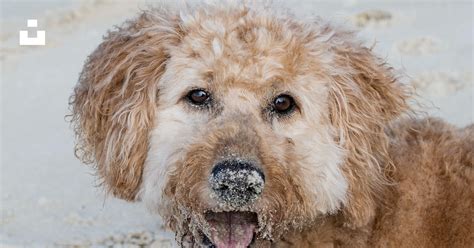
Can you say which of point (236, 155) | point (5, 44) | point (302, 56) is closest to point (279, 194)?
point (236, 155)

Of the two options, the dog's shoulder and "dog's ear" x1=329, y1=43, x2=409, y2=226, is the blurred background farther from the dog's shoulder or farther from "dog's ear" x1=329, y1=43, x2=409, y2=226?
the dog's shoulder

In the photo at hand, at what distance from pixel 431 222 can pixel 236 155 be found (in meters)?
0.98

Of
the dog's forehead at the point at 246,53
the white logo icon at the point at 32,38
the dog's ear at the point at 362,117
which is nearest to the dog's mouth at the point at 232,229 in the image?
the dog's ear at the point at 362,117

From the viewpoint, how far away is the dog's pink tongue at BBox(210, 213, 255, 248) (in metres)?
4.55

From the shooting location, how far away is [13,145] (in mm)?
8648

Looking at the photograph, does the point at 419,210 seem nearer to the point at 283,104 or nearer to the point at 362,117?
the point at 362,117

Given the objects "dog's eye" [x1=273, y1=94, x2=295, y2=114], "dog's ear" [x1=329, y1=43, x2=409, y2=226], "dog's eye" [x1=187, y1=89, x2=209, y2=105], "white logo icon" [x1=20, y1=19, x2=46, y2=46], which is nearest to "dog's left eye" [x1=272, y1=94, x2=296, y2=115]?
"dog's eye" [x1=273, y1=94, x2=295, y2=114]

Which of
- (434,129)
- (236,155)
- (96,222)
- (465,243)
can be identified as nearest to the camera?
(236,155)

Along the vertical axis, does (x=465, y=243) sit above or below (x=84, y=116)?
below

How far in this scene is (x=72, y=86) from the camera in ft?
32.1

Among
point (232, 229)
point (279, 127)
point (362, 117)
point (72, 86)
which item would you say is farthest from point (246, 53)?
point (72, 86)

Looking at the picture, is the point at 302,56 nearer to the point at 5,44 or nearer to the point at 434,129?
the point at 434,129

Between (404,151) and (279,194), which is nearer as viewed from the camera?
(279,194)

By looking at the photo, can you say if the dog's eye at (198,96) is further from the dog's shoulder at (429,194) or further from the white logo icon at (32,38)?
the white logo icon at (32,38)
